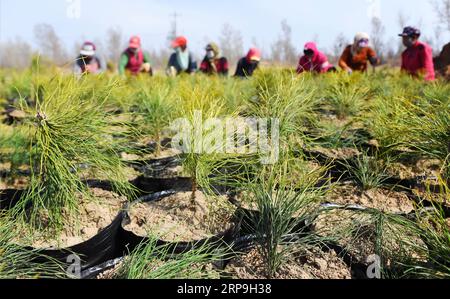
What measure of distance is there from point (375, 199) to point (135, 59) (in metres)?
4.75

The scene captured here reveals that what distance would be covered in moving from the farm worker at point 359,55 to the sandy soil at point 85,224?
4.22 metres

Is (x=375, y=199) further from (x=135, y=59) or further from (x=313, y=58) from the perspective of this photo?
(x=135, y=59)

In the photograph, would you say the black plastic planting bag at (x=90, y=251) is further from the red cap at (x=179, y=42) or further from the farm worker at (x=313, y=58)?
the red cap at (x=179, y=42)

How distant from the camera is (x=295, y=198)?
1169mm

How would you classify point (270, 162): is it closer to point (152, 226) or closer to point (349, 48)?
point (152, 226)

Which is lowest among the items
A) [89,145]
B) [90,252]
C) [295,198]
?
[90,252]

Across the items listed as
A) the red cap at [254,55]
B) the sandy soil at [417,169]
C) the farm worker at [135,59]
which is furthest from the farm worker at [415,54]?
the farm worker at [135,59]

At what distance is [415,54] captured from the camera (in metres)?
4.45

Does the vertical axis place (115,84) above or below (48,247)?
above

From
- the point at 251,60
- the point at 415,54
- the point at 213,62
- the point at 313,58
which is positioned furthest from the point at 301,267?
the point at 213,62
